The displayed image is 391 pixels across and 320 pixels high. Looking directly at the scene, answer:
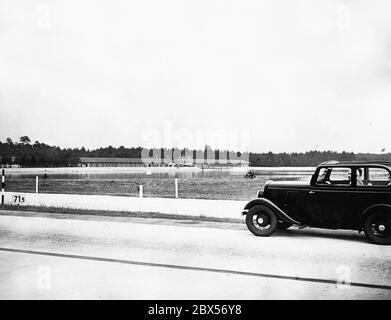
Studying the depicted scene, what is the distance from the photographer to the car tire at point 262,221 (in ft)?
28.7

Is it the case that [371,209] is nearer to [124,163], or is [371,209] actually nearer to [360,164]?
[360,164]

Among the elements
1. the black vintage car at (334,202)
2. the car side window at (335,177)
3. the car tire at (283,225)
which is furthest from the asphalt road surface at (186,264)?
the car side window at (335,177)

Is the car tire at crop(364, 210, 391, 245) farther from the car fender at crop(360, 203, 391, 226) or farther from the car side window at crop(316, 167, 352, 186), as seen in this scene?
the car side window at crop(316, 167, 352, 186)

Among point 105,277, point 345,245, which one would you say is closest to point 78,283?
point 105,277

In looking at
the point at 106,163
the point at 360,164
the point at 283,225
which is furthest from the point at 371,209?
the point at 106,163

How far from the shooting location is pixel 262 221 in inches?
352

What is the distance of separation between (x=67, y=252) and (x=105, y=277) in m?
1.90

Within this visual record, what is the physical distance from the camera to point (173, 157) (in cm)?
17362

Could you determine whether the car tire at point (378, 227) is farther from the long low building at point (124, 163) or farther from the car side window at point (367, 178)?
the long low building at point (124, 163)

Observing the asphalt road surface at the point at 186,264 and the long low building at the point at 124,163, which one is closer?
the asphalt road surface at the point at 186,264

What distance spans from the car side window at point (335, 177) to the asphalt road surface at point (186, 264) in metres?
1.17

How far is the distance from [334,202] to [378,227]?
0.93 m

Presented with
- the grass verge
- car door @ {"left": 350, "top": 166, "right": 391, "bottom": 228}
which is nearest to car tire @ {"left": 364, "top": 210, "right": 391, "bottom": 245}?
car door @ {"left": 350, "top": 166, "right": 391, "bottom": 228}
